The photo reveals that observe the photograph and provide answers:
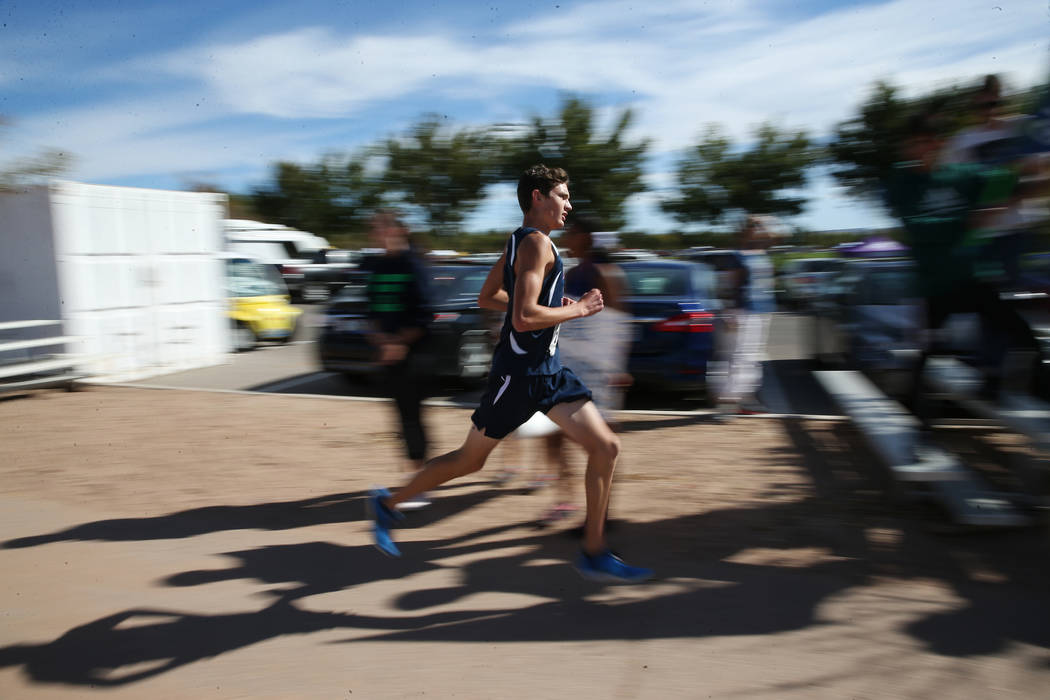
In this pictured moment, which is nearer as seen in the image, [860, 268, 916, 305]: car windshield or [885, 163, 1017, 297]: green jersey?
[885, 163, 1017, 297]: green jersey

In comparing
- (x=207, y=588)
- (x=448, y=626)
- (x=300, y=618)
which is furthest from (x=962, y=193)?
(x=207, y=588)

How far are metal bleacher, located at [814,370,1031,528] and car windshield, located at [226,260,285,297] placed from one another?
37.8ft

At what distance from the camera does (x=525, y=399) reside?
3812mm

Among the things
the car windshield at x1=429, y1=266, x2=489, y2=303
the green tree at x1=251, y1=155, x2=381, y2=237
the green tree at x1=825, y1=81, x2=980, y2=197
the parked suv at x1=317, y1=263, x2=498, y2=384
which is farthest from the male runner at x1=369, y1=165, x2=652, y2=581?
the green tree at x1=251, y1=155, x2=381, y2=237

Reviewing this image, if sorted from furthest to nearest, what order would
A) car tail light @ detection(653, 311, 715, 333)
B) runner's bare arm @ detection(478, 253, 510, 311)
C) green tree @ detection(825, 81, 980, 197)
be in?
1. green tree @ detection(825, 81, 980, 197)
2. car tail light @ detection(653, 311, 715, 333)
3. runner's bare arm @ detection(478, 253, 510, 311)

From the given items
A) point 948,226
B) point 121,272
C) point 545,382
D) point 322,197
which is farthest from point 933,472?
point 322,197

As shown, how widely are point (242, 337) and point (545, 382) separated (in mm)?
11570

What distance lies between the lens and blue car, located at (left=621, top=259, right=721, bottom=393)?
7816mm

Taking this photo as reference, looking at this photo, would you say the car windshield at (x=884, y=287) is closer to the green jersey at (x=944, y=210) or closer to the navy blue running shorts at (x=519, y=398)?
the green jersey at (x=944, y=210)

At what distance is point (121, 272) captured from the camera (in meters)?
10.5

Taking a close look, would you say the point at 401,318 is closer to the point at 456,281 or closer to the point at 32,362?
the point at 456,281

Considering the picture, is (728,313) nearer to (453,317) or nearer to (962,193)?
(453,317)

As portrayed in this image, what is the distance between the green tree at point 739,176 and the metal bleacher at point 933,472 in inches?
1487

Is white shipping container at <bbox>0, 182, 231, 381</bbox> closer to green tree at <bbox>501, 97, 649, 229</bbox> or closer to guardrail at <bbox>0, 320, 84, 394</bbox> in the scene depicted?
guardrail at <bbox>0, 320, 84, 394</bbox>
